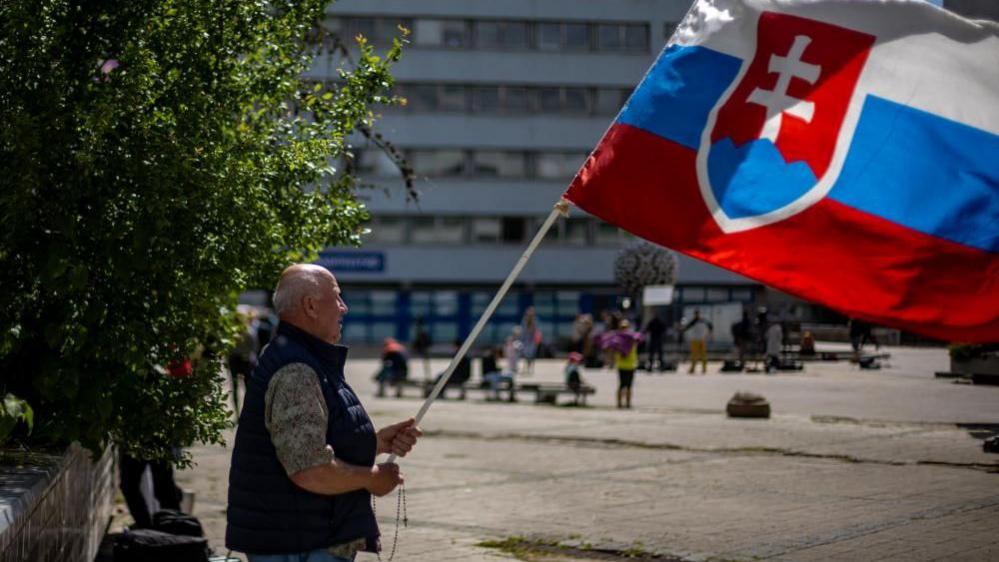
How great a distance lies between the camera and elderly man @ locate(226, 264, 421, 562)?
4.89 metres

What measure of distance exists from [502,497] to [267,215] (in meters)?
5.52

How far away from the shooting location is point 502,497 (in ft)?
44.4

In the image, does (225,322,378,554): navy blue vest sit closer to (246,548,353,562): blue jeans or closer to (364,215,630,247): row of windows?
(246,548,353,562): blue jeans

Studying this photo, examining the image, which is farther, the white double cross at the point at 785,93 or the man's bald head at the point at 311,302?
the white double cross at the point at 785,93

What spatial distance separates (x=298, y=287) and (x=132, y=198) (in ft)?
10.8

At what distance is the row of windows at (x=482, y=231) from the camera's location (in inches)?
2857

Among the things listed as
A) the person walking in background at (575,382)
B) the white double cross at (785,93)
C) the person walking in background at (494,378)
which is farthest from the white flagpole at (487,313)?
the person walking in background at (494,378)

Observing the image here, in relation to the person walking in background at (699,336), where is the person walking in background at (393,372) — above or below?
below

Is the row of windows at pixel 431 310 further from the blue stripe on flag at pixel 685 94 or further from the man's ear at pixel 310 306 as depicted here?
the man's ear at pixel 310 306

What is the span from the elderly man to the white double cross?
2138 mm

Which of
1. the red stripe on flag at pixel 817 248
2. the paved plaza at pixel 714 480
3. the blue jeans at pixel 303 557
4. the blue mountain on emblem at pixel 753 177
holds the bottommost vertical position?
the paved plaza at pixel 714 480

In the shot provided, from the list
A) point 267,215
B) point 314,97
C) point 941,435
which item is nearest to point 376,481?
point 267,215

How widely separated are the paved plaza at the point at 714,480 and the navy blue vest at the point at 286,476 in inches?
195

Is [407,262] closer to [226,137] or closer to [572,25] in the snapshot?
[572,25]
